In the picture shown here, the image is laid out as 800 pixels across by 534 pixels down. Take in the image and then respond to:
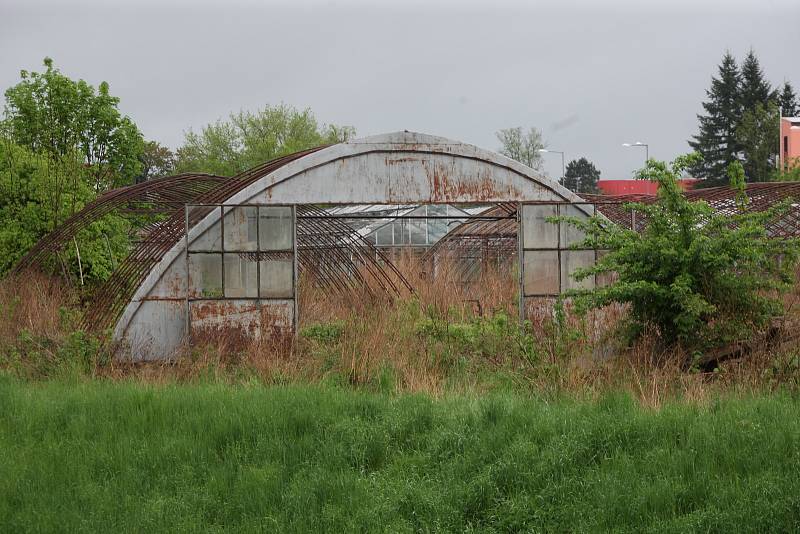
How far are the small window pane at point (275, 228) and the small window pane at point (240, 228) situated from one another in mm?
121

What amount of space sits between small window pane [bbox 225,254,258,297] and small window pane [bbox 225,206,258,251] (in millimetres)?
161

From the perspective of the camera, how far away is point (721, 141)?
2277 inches

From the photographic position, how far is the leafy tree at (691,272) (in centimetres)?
1083

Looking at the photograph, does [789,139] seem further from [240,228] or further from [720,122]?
[240,228]

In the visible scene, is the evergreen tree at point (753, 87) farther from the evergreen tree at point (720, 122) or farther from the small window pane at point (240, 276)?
the small window pane at point (240, 276)

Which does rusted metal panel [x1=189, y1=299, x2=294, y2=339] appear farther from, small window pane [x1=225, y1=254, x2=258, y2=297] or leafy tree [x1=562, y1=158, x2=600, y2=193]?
leafy tree [x1=562, y1=158, x2=600, y2=193]

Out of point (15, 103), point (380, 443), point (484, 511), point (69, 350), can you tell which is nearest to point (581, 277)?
point (380, 443)

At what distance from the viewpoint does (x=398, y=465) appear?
838 centimetres

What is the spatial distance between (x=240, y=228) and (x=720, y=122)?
4946 cm

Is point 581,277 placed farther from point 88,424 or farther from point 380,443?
point 88,424

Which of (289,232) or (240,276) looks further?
(289,232)

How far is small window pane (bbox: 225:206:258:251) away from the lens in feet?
48.0

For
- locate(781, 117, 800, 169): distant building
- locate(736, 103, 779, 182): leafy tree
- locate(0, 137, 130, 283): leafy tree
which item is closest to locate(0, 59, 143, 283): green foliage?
locate(0, 137, 130, 283): leafy tree

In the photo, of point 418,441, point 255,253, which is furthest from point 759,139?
point 418,441
